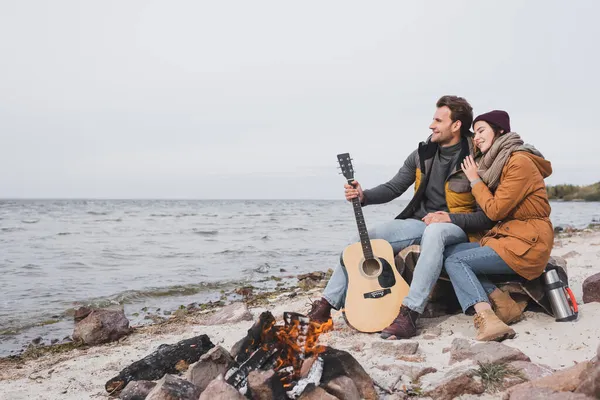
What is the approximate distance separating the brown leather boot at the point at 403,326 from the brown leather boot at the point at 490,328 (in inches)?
23.1

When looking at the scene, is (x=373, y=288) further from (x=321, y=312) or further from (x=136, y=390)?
(x=136, y=390)

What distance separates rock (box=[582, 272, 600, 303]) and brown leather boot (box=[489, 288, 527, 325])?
1.10 metres

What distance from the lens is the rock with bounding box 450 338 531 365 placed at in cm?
377

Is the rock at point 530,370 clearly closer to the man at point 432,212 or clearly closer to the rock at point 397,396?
the rock at point 397,396

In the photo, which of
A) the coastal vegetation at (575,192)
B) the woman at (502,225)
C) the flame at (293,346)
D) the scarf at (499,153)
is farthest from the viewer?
the coastal vegetation at (575,192)

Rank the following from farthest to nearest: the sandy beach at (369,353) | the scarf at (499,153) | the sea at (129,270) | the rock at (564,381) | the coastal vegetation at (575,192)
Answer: the coastal vegetation at (575,192) → the sea at (129,270) → the scarf at (499,153) → the sandy beach at (369,353) → the rock at (564,381)

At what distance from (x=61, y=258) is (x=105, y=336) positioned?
9.12 m

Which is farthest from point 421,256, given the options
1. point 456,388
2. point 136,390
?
point 136,390

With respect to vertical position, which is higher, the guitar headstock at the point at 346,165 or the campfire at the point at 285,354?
the guitar headstock at the point at 346,165

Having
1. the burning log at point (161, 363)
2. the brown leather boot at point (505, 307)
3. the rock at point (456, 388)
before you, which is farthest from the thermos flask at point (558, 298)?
the burning log at point (161, 363)

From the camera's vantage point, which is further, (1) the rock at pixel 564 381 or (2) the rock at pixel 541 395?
A: (1) the rock at pixel 564 381

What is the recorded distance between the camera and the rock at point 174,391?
3.22 m

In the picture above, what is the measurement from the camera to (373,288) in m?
5.35

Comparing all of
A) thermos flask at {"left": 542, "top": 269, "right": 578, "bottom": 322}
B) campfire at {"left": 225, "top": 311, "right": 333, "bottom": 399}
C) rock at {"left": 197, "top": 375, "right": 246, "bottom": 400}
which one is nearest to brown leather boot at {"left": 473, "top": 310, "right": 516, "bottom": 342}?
thermos flask at {"left": 542, "top": 269, "right": 578, "bottom": 322}
